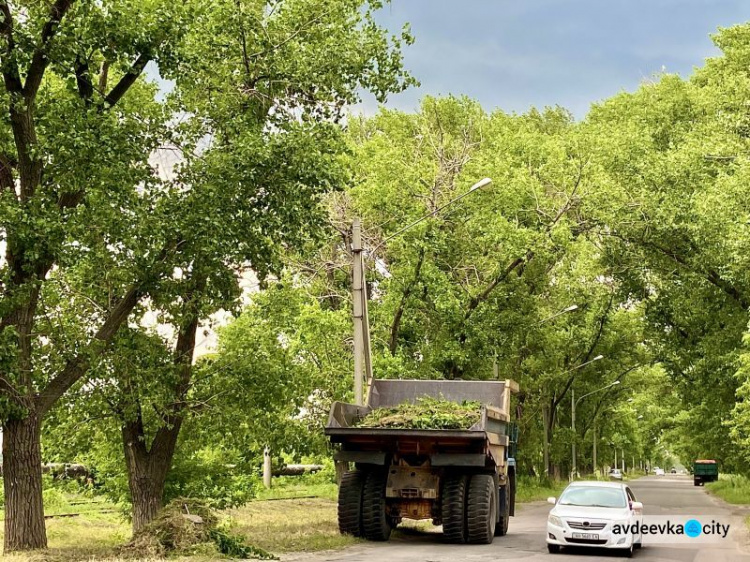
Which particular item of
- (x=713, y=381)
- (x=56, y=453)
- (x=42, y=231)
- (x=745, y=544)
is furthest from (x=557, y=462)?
(x=42, y=231)

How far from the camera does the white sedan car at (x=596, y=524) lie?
691 inches

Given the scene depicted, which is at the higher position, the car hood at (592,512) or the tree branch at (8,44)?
the tree branch at (8,44)

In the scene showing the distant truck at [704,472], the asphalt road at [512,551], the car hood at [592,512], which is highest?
the car hood at [592,512]

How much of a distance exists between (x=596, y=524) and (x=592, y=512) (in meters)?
0.31

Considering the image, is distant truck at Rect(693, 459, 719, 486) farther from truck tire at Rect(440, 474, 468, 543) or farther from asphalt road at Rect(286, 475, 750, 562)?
truck tire at Rect(440, 474, 468, 543)

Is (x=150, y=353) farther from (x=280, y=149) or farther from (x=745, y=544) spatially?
(x=745, y=544)

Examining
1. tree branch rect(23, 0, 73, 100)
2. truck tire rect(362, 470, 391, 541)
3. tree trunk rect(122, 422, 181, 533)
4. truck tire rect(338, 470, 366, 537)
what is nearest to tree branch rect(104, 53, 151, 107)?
tree branch rect(23, 0, 73, 100)

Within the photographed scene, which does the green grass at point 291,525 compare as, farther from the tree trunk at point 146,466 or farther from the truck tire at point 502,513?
the truck tire at point 502,513

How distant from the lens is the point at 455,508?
18.0 metres

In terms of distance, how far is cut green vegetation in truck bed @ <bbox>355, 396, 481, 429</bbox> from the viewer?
17812 mm

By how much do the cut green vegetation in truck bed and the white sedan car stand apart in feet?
7.71

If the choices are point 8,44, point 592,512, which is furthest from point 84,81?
point 592,512

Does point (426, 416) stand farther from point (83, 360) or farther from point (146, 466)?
point (83, 360)

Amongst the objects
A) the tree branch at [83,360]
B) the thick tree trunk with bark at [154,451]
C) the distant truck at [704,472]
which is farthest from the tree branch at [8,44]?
the distant truck at [704,472]
